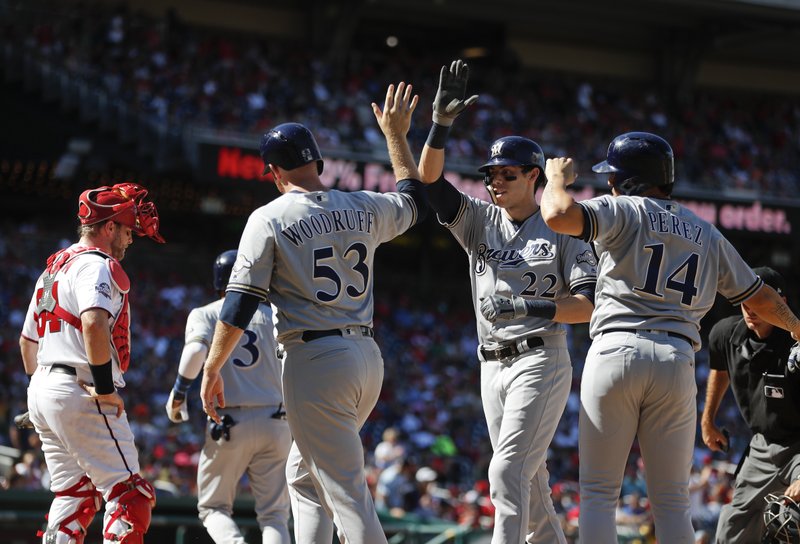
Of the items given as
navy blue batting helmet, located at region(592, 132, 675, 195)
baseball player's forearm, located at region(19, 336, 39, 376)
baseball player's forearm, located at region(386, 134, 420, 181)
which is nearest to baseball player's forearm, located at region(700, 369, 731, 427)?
navy blue batting helmet, located at region(592, 132, 675, 195)

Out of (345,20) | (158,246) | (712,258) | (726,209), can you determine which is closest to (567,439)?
(726,209)

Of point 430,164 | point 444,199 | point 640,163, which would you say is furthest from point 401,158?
point 640,163

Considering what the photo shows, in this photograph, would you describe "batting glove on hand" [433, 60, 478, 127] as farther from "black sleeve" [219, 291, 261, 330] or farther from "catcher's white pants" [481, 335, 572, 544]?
"black sleeve" [219, 291, 261, 330]

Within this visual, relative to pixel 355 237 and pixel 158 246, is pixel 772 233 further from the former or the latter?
pixel 355 237

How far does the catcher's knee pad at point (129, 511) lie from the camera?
→ 536cm

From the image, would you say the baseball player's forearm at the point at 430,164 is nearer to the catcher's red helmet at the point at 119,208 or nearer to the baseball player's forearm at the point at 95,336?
the catcher's red helmet at the point at 119,208

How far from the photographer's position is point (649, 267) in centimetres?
493

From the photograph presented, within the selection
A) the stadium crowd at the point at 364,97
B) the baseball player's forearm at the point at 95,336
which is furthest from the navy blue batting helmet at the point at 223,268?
the stadium crowd at the point at 364,97

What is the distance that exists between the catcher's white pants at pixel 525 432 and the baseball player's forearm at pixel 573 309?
21 cm

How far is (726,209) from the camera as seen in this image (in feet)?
81.3

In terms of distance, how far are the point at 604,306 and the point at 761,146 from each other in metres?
26.3

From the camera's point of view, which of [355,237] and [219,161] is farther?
[219,161]

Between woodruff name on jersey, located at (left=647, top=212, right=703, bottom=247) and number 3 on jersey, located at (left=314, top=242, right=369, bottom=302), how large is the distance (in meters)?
1.30

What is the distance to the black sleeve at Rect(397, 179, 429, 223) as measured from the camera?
17.7 feet
